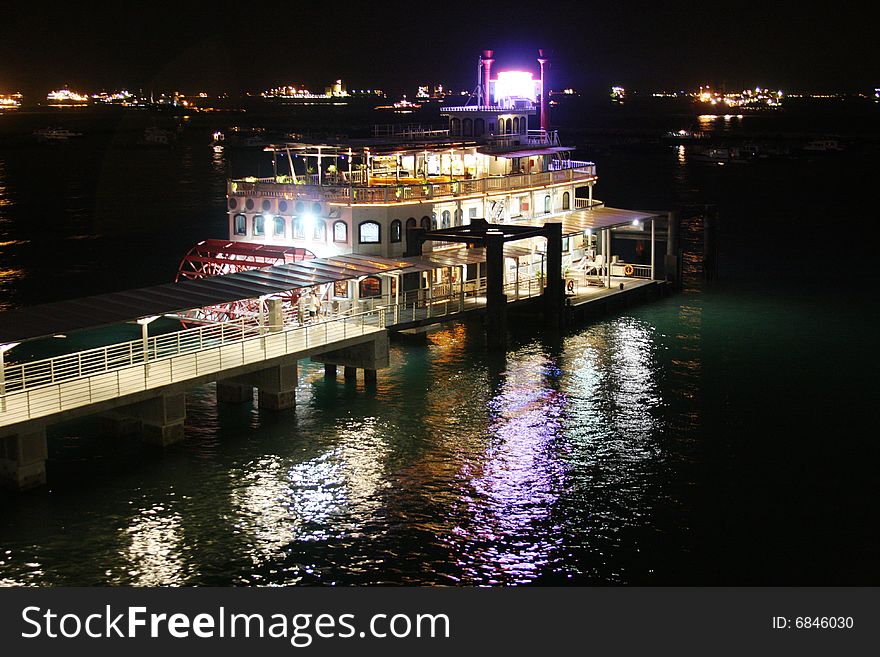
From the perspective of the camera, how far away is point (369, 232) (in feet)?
181

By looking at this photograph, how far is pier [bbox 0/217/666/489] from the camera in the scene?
1366 inches

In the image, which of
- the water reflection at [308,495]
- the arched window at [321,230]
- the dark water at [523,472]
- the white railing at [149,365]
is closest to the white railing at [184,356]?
the white railing at [149,365]

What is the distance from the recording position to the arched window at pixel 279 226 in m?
56.7

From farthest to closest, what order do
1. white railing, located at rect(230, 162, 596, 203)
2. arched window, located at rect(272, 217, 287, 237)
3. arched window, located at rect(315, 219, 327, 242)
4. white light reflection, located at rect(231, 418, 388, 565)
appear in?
1. arched window, located at rect(272, 217, 287, 237)
2. arched window, located at rect(315, 219, 327, 242)
3. white railing, located at rect(230, 162, 596, 203)
4. white light reflection, located at rect(231, 418, 388, 565)

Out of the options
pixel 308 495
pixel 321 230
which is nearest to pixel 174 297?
pixel 308 495

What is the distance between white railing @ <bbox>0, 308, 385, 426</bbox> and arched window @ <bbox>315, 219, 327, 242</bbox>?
8486mm

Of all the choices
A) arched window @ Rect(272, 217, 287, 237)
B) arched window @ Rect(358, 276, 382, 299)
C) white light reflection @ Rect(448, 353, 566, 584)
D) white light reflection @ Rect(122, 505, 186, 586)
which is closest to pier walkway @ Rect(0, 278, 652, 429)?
arched window @ Rect(358, 276, 382, 299)

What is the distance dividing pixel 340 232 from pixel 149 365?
18218 millimetres

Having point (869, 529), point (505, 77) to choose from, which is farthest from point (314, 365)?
point (505, 77)

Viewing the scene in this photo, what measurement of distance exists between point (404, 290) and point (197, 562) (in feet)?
82.2

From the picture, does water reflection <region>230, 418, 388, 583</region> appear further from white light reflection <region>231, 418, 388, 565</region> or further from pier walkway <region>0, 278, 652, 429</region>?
pier walkway <region>0, 278, 652, 429</region>

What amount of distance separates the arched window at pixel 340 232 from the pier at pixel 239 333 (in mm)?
2222

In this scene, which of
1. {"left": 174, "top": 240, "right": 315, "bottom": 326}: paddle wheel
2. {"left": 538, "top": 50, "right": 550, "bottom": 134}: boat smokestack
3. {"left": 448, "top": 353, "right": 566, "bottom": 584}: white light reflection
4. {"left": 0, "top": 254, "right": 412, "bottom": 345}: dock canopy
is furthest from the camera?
{"left": 538, "top": 50, "right": 550, "bottom": 134}: boat smokestack

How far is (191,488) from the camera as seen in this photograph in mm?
34750
